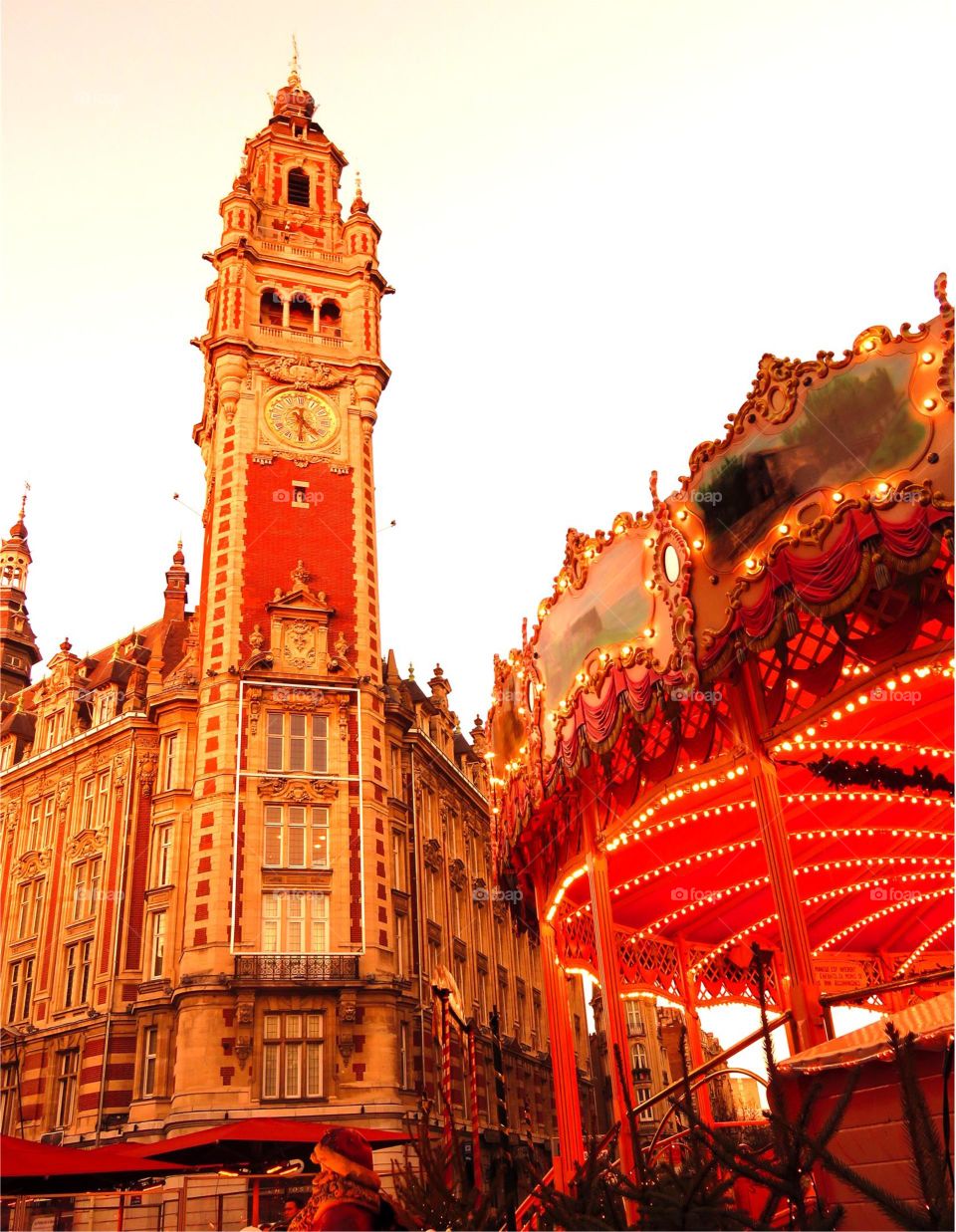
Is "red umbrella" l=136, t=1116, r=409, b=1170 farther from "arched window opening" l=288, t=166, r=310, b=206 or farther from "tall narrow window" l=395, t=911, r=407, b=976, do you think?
"arched window opening" l=288, t=166, r=310, b=206

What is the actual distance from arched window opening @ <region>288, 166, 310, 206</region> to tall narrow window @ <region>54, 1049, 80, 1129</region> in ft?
113

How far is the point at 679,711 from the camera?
13.3 meters

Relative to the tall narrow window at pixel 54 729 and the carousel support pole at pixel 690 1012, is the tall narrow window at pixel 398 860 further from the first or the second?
the tall narrow window at pixel 54 729

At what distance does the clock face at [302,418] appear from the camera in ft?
123

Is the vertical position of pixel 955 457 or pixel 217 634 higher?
pixel 217 634

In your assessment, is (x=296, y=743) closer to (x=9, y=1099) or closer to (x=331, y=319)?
(x=9, y=1099)

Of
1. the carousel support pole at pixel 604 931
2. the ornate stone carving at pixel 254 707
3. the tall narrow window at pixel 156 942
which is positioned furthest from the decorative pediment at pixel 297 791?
the carousel support pole at pixel 604 931

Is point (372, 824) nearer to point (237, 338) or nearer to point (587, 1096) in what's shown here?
point (237, 338)

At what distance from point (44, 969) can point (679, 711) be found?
1113 inches

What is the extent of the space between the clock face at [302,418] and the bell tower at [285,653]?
3.2 inches

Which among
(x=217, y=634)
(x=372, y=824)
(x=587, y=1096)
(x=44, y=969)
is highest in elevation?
(x=217, y=634)

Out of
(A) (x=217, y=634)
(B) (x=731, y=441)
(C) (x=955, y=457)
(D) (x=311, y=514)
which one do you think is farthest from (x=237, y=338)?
(C) (x=955, y=457)

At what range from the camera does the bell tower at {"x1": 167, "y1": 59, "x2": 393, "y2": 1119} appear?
28.5 m

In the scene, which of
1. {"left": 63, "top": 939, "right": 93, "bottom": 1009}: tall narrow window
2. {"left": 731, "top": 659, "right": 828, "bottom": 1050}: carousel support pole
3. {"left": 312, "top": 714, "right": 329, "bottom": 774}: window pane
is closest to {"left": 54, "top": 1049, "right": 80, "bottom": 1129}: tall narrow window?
{"left": 63, "top": 939, "right": 93, "bottom": 1009}: tall narrow window
